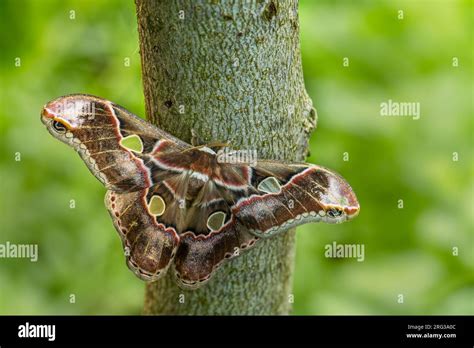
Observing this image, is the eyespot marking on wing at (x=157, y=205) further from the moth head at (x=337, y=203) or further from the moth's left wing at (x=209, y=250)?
the moth head at (x=337, y=203)

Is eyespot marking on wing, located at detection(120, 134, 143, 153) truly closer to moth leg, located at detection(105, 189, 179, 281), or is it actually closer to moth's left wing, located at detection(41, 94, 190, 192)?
moth's left wing, located at detection(41, 94, 190, 192)

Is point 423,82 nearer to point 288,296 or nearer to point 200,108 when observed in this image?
point 288,296

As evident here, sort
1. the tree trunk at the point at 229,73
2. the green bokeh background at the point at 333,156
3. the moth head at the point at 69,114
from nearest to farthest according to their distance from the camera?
the tree trunk at the point at 229,73 < the moth head at the point at 69,114 < the green bokeh background at the point at 333,156

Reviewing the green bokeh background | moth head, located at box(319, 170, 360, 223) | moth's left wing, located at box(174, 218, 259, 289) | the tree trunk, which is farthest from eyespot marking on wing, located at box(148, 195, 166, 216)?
the green bokeh background

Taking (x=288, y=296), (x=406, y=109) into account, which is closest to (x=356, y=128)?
(x=406, y=109)

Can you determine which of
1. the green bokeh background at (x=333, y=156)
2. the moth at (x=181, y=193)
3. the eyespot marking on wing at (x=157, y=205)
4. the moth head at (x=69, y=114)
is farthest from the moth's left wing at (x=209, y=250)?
the green bokeh background at (x=333, y=156)

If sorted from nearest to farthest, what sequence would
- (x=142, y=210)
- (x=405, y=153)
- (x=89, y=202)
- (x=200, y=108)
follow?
1. (x=200, y=108)
2. (x=142, y=210)
3. (x=89, y=202)
4. (x=405, y=153)

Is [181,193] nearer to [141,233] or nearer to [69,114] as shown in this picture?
[141,233]
